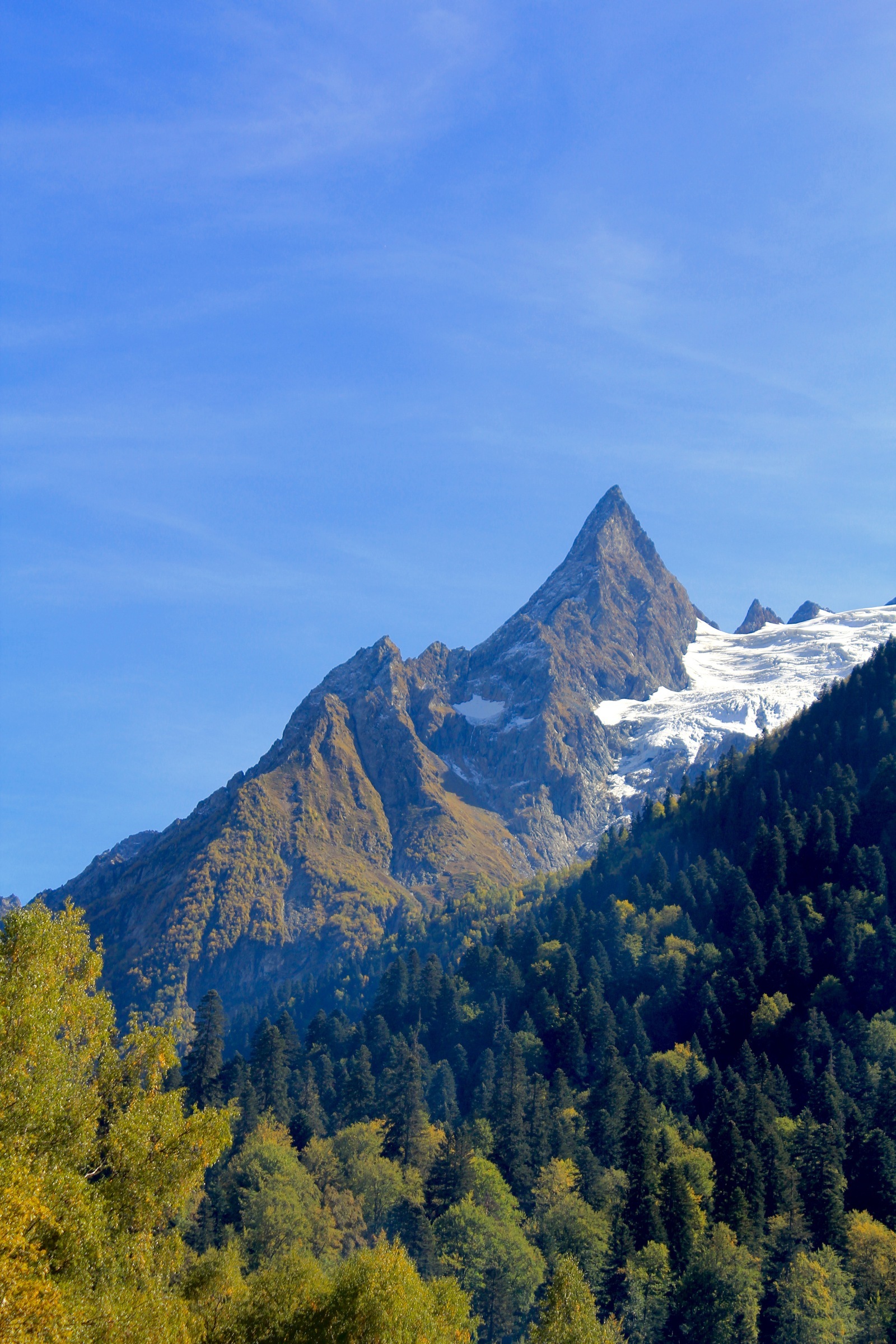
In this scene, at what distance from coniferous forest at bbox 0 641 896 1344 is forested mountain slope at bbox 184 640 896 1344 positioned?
35 cm

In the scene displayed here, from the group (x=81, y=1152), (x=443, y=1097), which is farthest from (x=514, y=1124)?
(x=81, y=1152)

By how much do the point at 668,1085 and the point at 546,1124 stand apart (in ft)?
55.3

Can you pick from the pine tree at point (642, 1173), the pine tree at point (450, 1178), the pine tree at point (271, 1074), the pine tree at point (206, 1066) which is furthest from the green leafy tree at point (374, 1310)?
the pine tree at point (271, 1074)

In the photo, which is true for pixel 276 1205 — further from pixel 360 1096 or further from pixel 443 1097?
pixel 443 1097

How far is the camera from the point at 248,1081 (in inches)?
5207

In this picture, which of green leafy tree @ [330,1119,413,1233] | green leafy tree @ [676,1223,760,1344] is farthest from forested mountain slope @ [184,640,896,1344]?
green leafy tree @ [330,1119,413,1233]

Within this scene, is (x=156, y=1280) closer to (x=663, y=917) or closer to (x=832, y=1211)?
(x=832, y=1211)

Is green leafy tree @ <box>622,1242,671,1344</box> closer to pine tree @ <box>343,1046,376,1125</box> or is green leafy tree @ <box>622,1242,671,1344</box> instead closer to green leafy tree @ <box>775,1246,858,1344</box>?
green leafy tree @ <box>775,1246,858,1344</box>

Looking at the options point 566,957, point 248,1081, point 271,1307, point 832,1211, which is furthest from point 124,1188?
point 566,957

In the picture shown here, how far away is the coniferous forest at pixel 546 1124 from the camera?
3466 cm

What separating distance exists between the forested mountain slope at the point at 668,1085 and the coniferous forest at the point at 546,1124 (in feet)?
1.15

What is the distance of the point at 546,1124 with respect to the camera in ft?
377

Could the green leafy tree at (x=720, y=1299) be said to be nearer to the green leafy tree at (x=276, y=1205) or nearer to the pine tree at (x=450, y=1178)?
the pine tree at (x=450, y=1178)

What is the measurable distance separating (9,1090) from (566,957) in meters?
133
